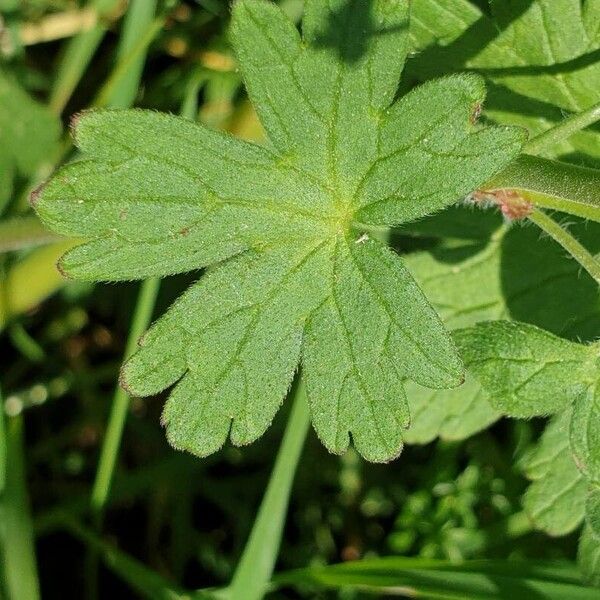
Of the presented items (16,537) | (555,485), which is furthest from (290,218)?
(16,537)

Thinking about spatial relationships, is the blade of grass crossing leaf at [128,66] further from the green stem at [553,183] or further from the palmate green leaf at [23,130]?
the green stem at [553,183]

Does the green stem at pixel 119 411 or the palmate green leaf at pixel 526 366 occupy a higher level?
the green stem at pixel 119 411

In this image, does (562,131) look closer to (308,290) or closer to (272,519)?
(308,290)

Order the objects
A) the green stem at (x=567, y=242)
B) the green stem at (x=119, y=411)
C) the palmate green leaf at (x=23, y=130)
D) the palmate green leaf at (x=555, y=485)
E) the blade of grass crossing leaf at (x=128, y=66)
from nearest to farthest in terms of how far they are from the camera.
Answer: the green stem at (x=567, y=242) < the palmate green leaf at (x=555, y=485) < the green stem at (x=119, y=411) < the blade of grass crossing leaf at (x=128, y=66) < the palmate green leaf at (x=23, y=130)

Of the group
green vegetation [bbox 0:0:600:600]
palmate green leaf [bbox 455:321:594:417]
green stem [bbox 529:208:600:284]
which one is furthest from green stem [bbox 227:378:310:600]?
green stem [bbox 529:208:600:284]

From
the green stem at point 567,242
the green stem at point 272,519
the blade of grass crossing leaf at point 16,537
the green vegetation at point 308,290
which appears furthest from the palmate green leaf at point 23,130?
the green stem at point 567,242

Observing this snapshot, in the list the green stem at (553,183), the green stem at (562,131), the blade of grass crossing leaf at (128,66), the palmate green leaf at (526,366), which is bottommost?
the palmate green leaf at (526,366)

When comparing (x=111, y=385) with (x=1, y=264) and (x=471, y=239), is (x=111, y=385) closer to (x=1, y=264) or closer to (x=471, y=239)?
(x=1, y=264)
